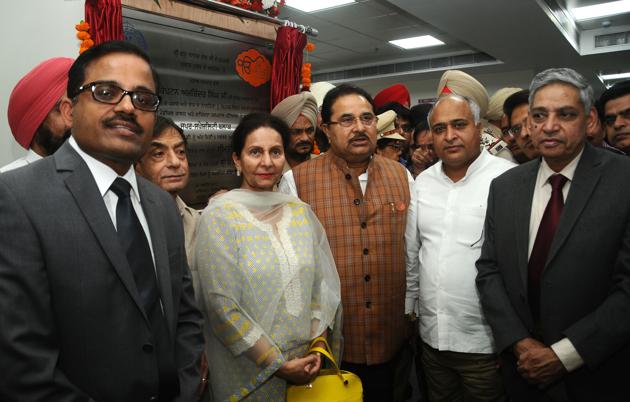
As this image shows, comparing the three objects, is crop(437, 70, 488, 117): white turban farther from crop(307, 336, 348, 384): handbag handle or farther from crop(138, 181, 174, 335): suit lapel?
crop(138, 181, 174, 335): suit lapel

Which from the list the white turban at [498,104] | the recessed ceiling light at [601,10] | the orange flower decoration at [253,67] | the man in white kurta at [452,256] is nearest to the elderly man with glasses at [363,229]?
the man in white kurta at [452,256]

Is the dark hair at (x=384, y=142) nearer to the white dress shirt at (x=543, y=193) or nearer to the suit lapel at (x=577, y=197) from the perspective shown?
the white dress shirt at (x=543, y=193)

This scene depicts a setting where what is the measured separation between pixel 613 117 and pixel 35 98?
2810mm

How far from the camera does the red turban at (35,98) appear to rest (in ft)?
5.73

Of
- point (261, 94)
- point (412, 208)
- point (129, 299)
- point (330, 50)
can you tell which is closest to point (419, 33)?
point (330, 50)

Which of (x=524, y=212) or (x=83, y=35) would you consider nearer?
(x=524, y=212)

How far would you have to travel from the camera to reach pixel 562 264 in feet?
5.15

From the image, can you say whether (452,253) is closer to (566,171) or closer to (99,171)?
(566,171)

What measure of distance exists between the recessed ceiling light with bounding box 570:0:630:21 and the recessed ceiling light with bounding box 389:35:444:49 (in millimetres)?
2280

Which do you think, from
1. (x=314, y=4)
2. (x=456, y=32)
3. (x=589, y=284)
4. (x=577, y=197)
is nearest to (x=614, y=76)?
(x=456, y=32)

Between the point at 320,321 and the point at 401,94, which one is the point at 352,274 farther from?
the point at 401,94

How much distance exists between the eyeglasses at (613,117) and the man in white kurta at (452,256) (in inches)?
29.4

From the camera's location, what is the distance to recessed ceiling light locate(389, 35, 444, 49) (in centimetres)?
810

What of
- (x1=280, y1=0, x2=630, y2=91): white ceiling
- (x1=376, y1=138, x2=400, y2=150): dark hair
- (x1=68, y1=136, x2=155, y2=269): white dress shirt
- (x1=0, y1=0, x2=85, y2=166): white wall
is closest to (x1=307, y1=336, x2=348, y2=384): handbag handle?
(x1=68, y1=136, x2=155, y2=269): white dress shirt
